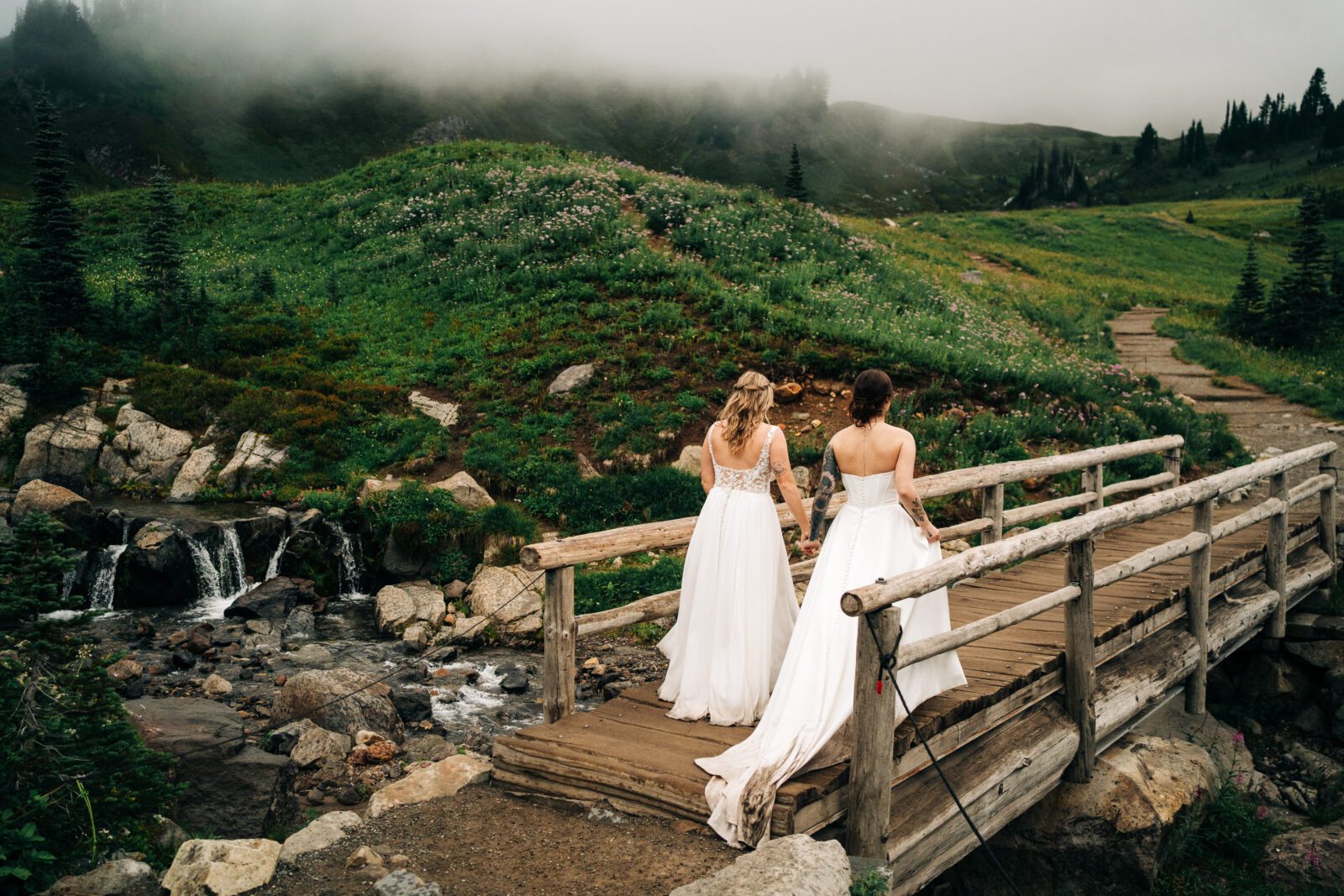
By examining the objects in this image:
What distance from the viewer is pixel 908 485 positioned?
625 cm

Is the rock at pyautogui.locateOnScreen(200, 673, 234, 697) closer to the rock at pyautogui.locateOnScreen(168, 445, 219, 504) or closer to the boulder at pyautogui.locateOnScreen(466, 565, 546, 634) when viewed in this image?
the boulder at pyautogui.locateOnScreen(466, 565, 546, 634)

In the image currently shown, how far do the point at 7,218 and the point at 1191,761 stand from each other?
39348 mm

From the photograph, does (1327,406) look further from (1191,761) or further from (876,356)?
(1191,761)

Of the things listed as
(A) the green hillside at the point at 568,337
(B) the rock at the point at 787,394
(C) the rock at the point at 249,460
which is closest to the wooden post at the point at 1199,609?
(A) the green hillside at the point at 568,337

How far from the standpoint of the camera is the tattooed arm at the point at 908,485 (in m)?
6.28

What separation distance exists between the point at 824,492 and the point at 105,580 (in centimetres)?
1254

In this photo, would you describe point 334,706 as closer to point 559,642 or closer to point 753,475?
point 559,642

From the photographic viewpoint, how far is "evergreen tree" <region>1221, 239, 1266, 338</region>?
97.1 ft

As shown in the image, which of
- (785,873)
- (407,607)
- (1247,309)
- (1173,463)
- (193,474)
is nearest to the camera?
(785,873)

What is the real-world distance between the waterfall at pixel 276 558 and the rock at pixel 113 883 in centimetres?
1055

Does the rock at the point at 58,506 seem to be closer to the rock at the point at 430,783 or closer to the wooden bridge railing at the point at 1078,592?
the rock at the point at 430,783

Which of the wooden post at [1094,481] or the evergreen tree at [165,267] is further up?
the evergreen tree at [165,267]

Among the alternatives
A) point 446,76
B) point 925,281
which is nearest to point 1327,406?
point 925,281

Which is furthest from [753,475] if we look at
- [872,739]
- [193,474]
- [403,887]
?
[193,474]
